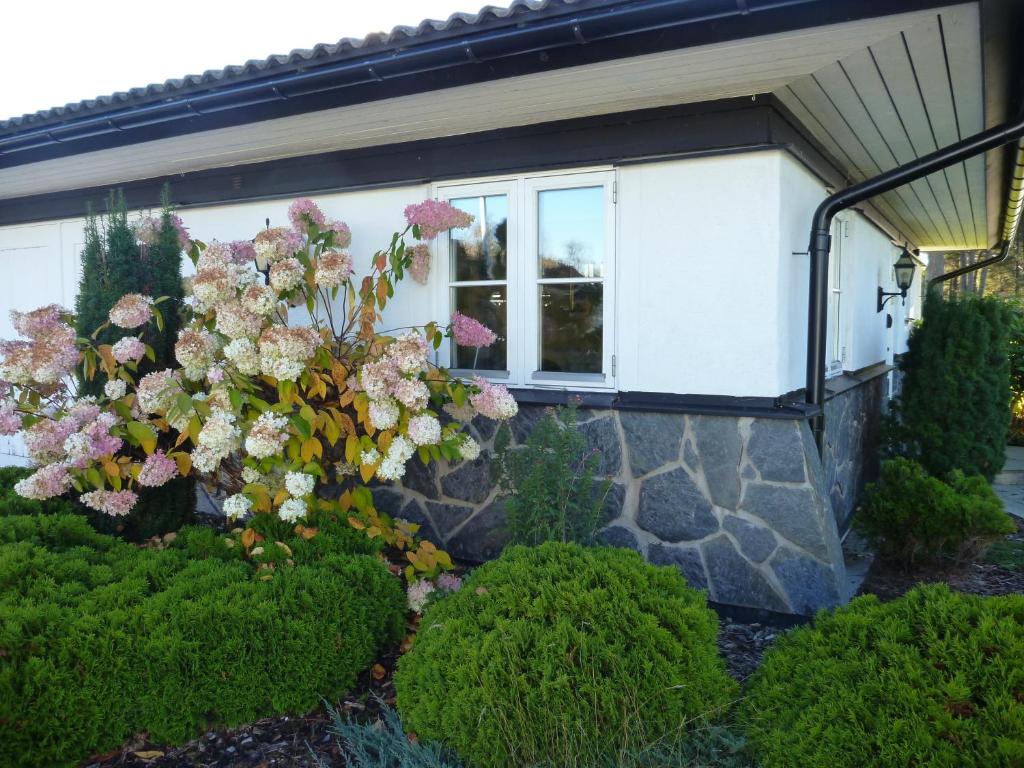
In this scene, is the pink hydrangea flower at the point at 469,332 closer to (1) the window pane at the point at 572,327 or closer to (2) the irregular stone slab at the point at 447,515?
(1) the window pane at the point at 572,327

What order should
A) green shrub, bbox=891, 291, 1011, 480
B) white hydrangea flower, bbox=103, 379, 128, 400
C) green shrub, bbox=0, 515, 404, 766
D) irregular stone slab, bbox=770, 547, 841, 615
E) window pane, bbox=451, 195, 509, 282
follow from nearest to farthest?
green shrub, bbox=0, 515, 404, 766 < irregular stone slab, bbox=770, 547, 841, 615 < white hydrangea flower, bbox=103, 379, 128, 400 < window pane, bbox=451, 195, 509, 282 < green shrub, bbox=891, 291, 1011, 480

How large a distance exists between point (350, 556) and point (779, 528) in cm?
221

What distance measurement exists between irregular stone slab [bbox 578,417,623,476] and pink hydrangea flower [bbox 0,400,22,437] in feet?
10.0

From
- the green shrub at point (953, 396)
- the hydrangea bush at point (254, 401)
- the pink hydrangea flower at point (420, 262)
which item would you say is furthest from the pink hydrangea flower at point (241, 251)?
the green shrub at point (953, 396)

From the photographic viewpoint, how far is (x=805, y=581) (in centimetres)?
382

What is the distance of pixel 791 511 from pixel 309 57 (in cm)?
337

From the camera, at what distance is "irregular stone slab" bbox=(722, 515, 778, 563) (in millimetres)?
3910

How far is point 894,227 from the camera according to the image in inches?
344

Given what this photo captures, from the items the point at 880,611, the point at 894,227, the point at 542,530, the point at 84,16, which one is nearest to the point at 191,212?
the point at 542,530

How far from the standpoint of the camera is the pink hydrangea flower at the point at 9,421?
3852mm

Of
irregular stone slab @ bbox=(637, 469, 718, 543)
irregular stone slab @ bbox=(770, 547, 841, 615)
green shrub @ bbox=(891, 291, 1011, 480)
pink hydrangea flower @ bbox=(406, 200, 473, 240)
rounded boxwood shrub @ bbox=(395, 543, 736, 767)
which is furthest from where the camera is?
green shrub @ bbox=(891, 291, 1011, 480)

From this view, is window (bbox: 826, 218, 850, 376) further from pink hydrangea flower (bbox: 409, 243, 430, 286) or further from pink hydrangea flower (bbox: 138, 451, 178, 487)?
pink hydrangea flower (bbox: 138, 451, 178, 487)

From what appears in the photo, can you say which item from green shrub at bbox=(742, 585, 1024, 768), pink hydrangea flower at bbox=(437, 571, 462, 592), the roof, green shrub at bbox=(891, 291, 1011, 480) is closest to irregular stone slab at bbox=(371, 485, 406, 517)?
pink hydrangea flower at bbox=(437, 571, 462, 592)

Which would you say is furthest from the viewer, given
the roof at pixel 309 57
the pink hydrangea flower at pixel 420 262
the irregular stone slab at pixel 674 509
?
the pink hydrangea flower at pixel 420 262
